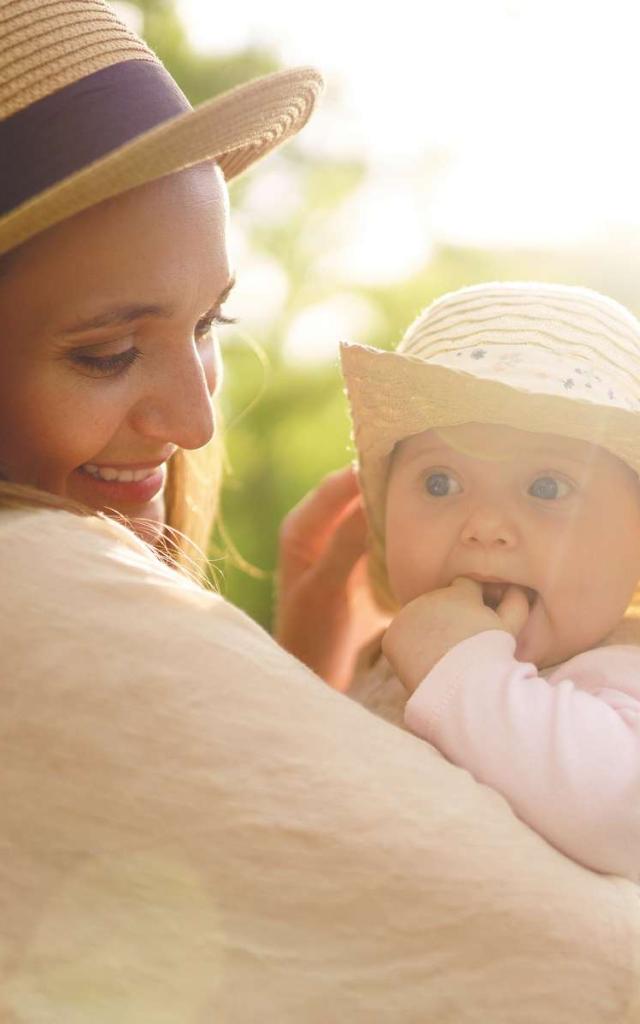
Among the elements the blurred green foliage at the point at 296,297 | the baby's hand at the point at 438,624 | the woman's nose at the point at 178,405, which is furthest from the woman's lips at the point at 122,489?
the blurred green foliage at the point at 296,297

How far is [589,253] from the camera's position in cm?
751

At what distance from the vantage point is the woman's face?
182 cm

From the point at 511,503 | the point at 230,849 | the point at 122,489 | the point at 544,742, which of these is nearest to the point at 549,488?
the point at 511,503

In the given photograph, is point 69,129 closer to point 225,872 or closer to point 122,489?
point 122,489

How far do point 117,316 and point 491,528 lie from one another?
0.79 meters

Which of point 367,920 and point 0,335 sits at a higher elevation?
point 0,335

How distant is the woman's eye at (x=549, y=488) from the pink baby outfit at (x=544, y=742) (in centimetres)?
37

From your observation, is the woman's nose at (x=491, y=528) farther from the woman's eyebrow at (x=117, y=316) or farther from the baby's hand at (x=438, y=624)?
the woman's eyebrow at (x=117, y=316)

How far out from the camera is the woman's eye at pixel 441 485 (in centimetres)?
226

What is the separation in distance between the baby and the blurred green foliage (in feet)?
14.5

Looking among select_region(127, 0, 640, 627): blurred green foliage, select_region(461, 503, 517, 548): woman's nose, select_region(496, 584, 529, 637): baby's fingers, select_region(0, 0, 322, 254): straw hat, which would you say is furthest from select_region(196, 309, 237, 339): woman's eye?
select_region(127, 0, 640, 627): blurred green foliage

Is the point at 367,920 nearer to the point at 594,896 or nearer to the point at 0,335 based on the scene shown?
the point at 594,896

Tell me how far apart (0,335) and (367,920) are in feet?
3.59

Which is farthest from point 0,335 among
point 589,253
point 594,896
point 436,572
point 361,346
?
point 589,253
